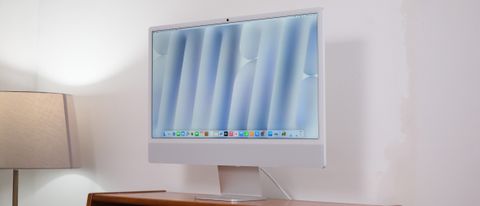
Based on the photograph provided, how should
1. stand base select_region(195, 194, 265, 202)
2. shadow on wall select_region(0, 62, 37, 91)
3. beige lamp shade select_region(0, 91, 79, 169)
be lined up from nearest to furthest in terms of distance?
stand base select_region(195, 194, 265, 202), beige lamp shade select_region(0, 91, 79, 169), shadow on wall select_region(0, 62, 37, 91)

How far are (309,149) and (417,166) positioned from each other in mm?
352

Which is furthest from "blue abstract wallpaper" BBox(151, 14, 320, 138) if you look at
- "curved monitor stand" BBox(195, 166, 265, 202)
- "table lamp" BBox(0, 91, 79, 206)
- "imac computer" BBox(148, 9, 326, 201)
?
"table lamp" BBox(0, 91, 79, 206)

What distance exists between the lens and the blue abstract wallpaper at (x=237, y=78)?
2057 mm

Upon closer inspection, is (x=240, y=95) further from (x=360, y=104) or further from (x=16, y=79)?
(x=16, y=79)

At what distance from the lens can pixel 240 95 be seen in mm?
2172

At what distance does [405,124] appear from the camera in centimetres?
211

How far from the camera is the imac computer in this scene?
2.04 metres

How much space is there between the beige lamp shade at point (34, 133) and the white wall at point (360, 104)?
0.65ft

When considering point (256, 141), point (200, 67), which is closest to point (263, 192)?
point (256, 141)

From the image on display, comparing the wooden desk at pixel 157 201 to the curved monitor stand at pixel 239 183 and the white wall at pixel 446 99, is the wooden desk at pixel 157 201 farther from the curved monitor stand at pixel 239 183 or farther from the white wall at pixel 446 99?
the white wall at pixel 446 99

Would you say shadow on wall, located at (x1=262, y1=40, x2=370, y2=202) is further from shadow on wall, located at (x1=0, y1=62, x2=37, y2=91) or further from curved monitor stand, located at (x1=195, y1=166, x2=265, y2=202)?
shadow on wall, located at (x1=0, y1=62, x2=37, y2=91)

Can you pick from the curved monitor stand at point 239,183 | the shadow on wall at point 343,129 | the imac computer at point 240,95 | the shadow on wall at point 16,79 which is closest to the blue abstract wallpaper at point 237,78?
the imac computer at point 240,95

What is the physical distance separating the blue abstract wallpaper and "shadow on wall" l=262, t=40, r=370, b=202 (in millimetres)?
252

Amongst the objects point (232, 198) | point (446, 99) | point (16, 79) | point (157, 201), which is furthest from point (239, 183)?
point (16, 79)
